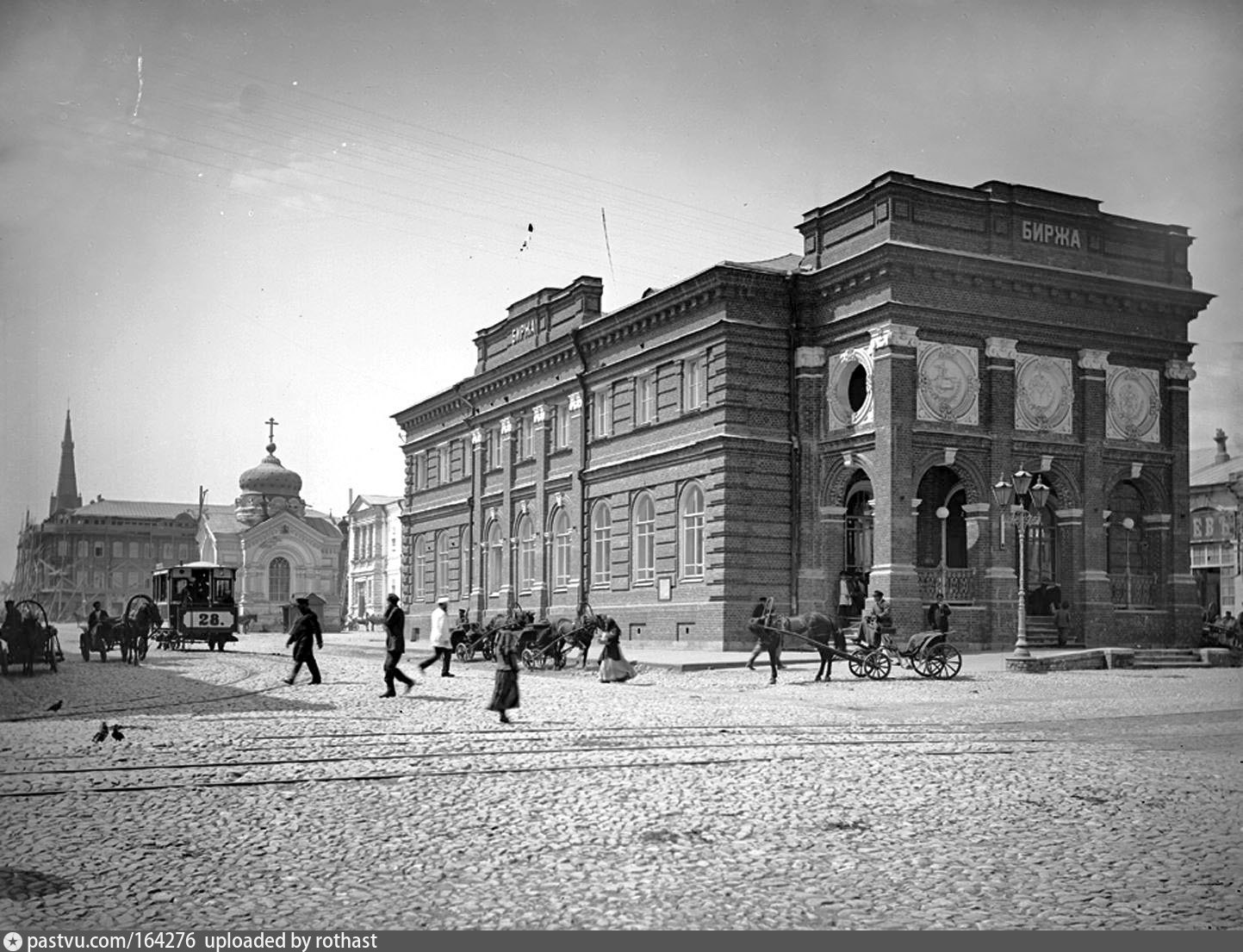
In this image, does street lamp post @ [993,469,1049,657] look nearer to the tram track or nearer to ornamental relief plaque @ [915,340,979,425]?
ornamental relief plaque @ [915,340,979,425]

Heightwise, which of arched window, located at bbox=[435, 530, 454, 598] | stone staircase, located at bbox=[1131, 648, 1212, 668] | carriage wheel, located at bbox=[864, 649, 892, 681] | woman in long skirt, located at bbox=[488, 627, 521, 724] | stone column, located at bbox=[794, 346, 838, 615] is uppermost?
stone column, located at bbox=[794, 346, 838, 615]

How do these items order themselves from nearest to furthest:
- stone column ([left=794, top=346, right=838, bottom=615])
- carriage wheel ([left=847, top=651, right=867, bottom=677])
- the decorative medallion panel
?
carriage wheel ([left=847, top=651, right=867, bottom=677]) → the decorative medallion panel → stone column ([left=794, top=346, right=838, bottom=615])

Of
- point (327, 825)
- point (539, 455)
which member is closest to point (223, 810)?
point (327, 825)

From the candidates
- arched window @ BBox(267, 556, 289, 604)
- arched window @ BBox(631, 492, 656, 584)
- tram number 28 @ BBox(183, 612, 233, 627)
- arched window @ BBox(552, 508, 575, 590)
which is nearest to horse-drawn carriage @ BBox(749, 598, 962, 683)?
arched window @ BBox(631, 492, 656, 584)

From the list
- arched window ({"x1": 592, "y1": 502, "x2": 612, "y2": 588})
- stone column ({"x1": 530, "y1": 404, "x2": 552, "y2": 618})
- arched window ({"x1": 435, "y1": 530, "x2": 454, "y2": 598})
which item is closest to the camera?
arched window ({"x1": 592, "y1": 502, "x2": 612, "y2": 588})

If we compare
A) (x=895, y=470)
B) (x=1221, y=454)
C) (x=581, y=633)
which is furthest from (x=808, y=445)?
(x=1221, y=454)

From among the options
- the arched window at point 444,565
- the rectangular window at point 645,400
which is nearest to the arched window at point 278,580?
the arched window at point 444,565

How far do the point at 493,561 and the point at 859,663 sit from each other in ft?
89.4

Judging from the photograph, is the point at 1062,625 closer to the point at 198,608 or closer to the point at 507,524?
the point at 507,524

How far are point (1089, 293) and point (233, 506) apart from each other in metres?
75.8

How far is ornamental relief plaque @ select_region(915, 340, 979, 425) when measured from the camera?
31.7m

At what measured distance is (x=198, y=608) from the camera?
40219 mm

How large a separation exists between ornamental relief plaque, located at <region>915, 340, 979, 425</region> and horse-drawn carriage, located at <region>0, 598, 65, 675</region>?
1972 cm
